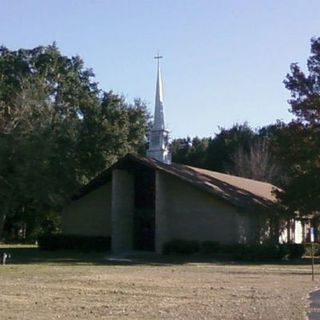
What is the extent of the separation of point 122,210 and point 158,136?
707 cm

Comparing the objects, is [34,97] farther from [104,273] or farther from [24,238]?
[104,273]

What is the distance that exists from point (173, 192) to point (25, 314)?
1421 inches

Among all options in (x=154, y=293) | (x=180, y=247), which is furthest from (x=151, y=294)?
(x=180, y=247)

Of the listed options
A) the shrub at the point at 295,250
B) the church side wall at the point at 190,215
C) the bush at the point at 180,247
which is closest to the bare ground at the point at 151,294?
the shrub at the point at 295,250

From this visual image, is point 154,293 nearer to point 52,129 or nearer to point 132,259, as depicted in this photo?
point 132,259

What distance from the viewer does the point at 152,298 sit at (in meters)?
21.1

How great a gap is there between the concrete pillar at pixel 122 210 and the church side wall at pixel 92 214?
2.51 meters

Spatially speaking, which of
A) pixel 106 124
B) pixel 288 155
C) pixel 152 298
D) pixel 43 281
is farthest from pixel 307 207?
pixel 152 298

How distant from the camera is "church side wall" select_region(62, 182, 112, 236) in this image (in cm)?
5709

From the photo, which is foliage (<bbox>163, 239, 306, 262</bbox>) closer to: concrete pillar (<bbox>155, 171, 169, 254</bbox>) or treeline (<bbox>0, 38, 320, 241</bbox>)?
concrete pillar (<bbox>155, 171, 169, 254</bbox>)

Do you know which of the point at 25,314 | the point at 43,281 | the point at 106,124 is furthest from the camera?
the point at 106,124

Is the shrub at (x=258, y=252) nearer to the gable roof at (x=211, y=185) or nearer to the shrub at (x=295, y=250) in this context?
the shrub at (x=295, y=250)

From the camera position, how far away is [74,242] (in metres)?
55.4

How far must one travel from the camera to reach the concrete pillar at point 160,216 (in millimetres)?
51406
